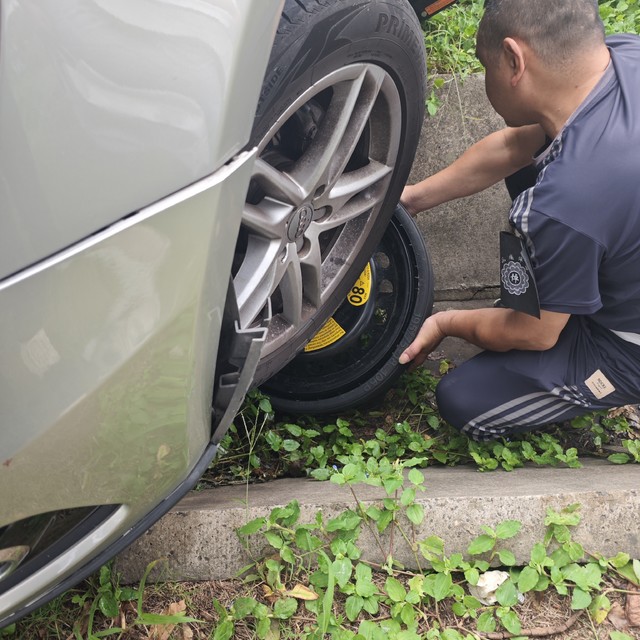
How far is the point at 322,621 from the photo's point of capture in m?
1.26

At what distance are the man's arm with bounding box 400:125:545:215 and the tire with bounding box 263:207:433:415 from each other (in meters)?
0.29

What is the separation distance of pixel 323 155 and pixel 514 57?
0.57 meters

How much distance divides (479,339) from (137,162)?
1395mm

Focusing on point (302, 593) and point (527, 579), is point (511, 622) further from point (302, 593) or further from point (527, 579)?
point (302, 593)

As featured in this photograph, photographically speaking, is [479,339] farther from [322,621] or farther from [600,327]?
[322,621]

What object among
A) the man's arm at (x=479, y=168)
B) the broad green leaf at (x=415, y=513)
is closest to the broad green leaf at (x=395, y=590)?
the broad green leaf at (x=415, y=513)

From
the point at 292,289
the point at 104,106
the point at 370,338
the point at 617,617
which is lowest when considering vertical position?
the point at 617,617

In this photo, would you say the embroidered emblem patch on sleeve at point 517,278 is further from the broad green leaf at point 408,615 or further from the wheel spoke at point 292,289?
the broad green leaf at point 408,615

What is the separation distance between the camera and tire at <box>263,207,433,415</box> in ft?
6.68

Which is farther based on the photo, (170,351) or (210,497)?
(210,497)

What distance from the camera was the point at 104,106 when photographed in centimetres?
77

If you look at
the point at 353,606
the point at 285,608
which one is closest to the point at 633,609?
the point at 353,606

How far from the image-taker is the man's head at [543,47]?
5.01 feet

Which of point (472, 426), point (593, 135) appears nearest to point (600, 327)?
point (472, 426)
